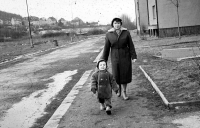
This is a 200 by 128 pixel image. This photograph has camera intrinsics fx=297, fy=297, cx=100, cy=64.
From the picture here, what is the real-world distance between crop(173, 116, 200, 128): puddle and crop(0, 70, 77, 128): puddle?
2705 millimetres

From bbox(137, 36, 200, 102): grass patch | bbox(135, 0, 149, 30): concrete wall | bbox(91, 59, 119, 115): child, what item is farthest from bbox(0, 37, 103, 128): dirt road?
bbox(135, 0, 149, 30): concrete wall

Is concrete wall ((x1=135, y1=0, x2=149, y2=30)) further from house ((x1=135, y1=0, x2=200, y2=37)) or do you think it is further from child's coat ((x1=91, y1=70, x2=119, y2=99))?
child's coat ((x1=91, y1=70, x2=119, y2=99))

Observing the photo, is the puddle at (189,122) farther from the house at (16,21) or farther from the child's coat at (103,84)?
the house at (16,21)

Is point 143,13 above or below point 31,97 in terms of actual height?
above

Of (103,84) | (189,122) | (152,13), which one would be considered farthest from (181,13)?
(189,122)

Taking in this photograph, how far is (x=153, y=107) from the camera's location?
238 inches

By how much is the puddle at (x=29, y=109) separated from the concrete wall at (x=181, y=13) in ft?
71.9

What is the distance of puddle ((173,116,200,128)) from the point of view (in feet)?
15.4

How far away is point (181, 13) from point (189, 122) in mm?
25587

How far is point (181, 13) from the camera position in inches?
1137

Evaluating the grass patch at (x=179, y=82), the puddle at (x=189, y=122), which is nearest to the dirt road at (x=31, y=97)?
the puddle at (x=189, y=122)

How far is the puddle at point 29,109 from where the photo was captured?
5.77 metres

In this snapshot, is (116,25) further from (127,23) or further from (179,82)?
(127,23)

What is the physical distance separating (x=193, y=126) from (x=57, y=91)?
4903mm
